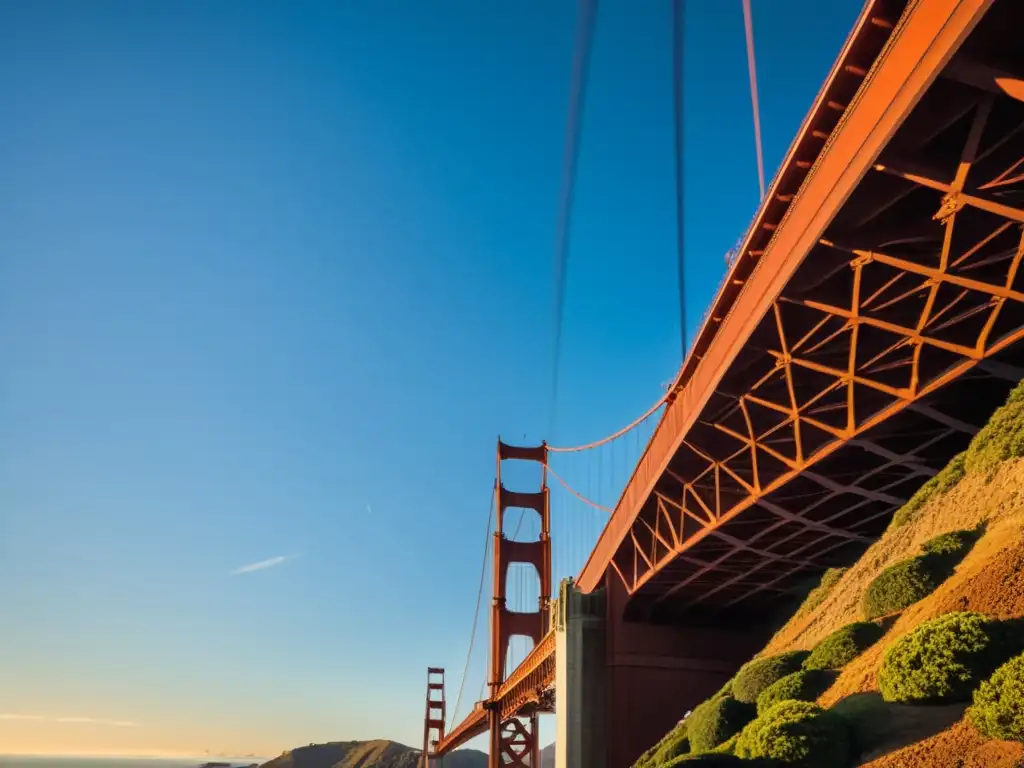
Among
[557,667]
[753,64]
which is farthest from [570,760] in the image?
[753,64]

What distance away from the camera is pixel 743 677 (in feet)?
67.5

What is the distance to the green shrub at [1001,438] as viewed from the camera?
15.7 m

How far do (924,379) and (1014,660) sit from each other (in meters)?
6.37

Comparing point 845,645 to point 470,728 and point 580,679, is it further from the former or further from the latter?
point 470,728

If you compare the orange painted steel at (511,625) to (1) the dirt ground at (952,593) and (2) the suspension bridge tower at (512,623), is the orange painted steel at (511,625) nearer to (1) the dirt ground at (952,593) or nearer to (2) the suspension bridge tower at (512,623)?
(2) the suspension bridge tower at (512,623)

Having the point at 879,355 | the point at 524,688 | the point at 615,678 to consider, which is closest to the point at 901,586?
the point at 879,355

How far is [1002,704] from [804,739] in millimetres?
3402

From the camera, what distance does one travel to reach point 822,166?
12.6 meters

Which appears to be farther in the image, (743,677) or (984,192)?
(743,677)

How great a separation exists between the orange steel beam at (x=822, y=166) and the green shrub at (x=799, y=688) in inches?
164

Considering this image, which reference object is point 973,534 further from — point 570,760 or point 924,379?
point 570,760

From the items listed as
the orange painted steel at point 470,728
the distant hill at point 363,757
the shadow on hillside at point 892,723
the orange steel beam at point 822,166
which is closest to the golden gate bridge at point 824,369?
the orange steel beam at point 822,166

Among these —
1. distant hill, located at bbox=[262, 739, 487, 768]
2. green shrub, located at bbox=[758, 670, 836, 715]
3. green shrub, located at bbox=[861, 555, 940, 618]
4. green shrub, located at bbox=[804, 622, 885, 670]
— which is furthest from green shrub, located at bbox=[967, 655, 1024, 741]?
distant hill, located at bbox=[262, 739, 487, 768]

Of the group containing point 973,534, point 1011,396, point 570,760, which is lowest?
point 570,760
